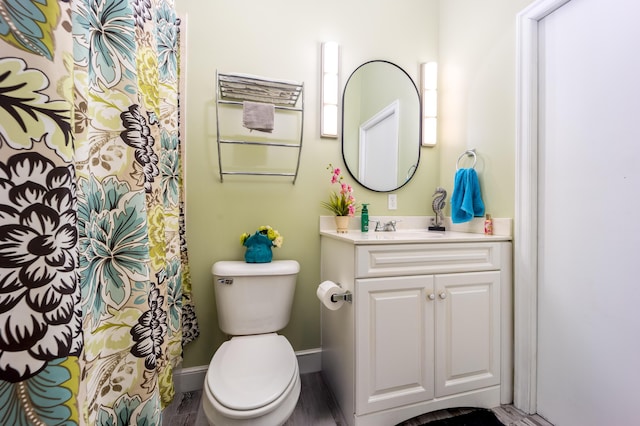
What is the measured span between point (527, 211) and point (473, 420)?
3.39 feet

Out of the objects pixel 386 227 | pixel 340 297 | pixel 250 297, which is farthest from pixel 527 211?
pixel 250 297

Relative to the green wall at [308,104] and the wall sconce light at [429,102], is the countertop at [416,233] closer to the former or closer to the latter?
the green wall at [308,104]

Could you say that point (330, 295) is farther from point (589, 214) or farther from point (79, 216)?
point (589, 214)

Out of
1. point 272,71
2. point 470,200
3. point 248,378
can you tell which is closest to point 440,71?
point 470,200

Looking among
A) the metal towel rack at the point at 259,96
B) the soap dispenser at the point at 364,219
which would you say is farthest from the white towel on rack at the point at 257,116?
the soap dispenser at the point at 364,219

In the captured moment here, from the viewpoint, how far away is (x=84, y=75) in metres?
0.50

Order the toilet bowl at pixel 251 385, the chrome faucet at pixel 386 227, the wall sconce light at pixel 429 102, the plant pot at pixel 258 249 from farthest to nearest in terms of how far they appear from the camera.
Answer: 1. the wall sconce light at pixel 429 102
2. the chrome faucet at pixel 386 227
3. the plant pot at pixel 258 249
4. the toilet bowl at pixel 251 385

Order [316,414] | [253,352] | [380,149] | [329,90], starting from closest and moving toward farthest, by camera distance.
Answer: [253,352] < [316,414] < [329,90] < [380,149]

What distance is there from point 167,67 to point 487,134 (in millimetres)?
1679

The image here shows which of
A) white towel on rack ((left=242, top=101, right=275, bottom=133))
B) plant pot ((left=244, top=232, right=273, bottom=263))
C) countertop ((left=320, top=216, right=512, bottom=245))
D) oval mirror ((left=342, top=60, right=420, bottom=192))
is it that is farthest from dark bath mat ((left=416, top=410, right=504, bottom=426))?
white towel on rack ((left=242, top=101, right=275, bottom=133))

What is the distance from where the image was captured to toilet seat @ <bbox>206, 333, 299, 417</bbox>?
0.92m

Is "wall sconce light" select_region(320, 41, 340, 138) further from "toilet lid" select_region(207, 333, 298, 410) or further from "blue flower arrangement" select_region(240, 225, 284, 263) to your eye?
"toilet lid" select_region(207, 333, 298, 410)

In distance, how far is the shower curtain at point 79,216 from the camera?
1.15ft

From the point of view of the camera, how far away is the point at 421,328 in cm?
122
